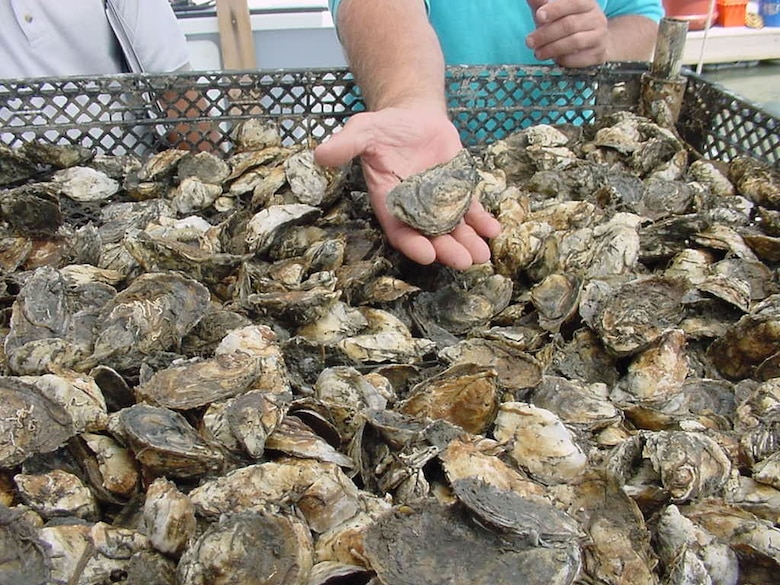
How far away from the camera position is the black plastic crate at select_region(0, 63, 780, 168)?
1.67m

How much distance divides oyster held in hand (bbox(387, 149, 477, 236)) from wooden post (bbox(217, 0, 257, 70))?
7.24 ft

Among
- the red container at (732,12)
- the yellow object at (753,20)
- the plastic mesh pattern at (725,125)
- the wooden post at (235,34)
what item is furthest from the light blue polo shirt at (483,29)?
the yellow object at (753,20)

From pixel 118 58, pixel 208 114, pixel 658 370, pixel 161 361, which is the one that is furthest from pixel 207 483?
pixel 118 58

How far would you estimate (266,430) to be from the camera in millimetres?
833

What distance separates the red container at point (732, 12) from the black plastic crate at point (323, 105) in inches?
112

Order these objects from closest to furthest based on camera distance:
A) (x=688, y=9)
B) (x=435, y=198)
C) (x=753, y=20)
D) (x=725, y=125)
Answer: (x=435, y=198) → (x=725, y=125) → (x=688, y=9) → (x=753, y=20)

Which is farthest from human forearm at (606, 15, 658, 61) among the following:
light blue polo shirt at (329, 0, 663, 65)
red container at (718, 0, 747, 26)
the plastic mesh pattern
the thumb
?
red container at (718, 0, 747, 26)

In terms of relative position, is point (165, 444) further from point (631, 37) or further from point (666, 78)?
point (631, 37)

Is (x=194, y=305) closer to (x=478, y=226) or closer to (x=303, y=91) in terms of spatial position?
(x=478, y=226)

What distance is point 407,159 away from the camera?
150 cm

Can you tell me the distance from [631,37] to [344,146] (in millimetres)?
1466

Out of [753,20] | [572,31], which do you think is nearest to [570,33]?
[572,31]

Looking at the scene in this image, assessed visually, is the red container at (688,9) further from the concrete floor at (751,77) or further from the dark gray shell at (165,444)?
the dark gray shell at (165,444)

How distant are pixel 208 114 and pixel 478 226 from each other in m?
0.85
